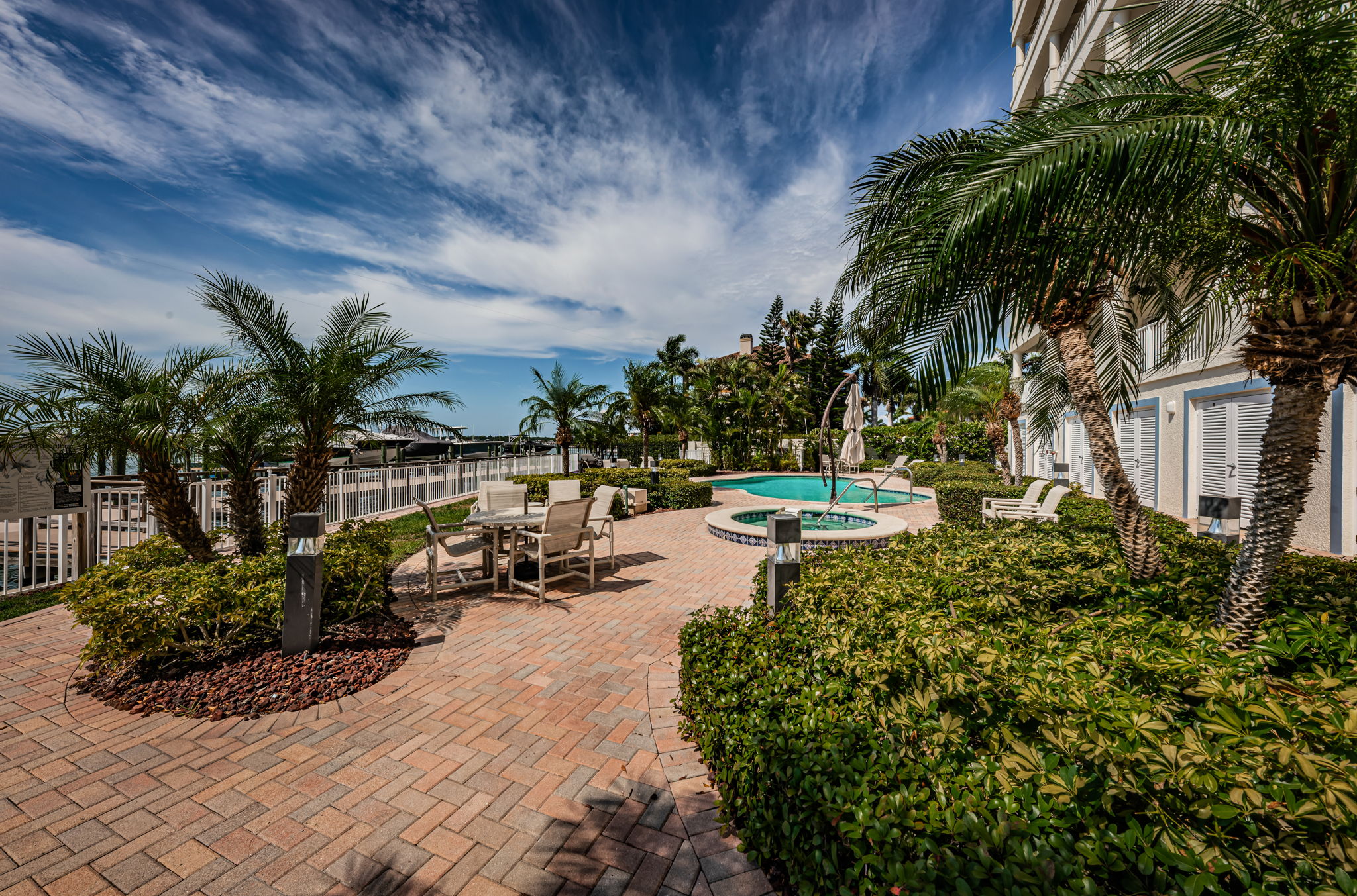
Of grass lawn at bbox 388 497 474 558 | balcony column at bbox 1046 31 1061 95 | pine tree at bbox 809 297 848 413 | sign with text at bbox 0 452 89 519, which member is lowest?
grass lawn at bbox 388 497 474 558

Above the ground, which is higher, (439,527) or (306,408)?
(306,408)

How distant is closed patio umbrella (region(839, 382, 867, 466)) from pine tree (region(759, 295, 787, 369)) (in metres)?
27.8

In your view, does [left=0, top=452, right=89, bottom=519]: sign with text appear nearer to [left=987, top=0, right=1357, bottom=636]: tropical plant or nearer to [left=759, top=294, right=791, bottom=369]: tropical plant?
[left=987, top=0, right=1357, bottom=636]: tropical plant

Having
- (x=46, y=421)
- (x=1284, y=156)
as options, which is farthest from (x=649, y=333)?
(x=1284, y=156)

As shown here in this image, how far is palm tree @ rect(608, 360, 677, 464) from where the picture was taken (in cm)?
2283

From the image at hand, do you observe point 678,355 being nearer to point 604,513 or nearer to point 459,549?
point 604,513

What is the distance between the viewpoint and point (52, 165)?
711cm

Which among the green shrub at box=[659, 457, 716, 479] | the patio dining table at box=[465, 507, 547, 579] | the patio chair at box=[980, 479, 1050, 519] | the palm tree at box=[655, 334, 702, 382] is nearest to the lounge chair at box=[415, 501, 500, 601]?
the patio dining table at box=[465, 507, 547, 579]

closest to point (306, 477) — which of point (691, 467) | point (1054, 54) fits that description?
point (691, 467)

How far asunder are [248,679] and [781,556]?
13.3 feet

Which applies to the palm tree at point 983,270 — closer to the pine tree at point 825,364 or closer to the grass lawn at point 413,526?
the grass lawn at point 413,526

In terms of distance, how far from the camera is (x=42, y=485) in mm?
5957

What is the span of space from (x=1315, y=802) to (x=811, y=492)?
1976 cm

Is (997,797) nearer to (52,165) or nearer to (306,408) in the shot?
(306,408)
